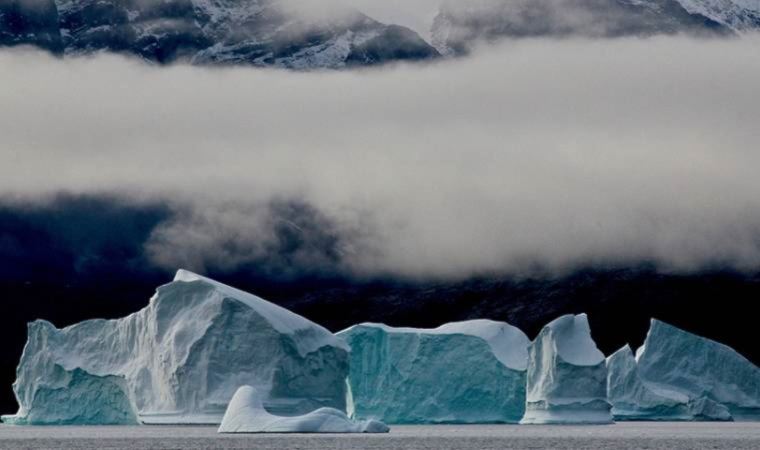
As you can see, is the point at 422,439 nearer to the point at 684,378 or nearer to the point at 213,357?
the point at 213,357

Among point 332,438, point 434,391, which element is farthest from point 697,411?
point 332,438

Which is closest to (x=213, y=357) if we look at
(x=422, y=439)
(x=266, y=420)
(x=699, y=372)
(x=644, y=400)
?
(x=266, y=420)

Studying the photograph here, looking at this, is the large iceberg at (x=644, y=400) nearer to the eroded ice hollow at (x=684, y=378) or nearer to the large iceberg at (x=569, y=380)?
the eroded ice hollow at (x=684, y=378)

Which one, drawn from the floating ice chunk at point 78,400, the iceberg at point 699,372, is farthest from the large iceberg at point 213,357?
the iceberg at point 699,372

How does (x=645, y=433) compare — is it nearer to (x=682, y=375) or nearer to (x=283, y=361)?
(x=682, y=375)

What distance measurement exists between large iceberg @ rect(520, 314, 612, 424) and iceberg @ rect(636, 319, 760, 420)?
26.7 ft

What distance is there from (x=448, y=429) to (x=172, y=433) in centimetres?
1049

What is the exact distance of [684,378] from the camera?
66.4 m

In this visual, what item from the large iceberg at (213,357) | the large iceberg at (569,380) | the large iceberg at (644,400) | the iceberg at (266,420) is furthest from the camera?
the large iceberg at (644,400)

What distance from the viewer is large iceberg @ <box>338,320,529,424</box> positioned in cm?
5988

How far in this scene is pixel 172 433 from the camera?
5888 centimetres

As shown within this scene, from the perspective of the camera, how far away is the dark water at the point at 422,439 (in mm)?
46656

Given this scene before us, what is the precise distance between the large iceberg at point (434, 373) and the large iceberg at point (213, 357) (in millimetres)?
7130

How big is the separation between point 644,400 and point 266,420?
70.6 feet
